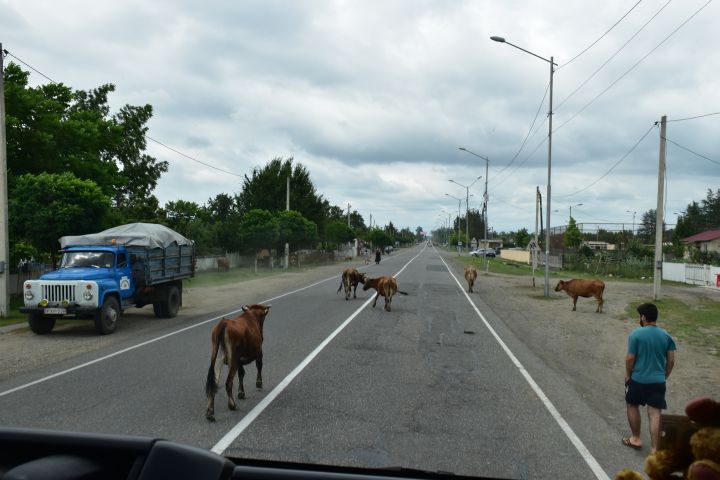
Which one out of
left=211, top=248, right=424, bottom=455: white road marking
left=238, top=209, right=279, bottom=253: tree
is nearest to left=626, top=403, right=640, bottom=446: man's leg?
left=211, top=248, right=424, bottom=455: white road marking

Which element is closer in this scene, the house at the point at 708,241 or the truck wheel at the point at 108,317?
the truck wheel at the point at 108,317

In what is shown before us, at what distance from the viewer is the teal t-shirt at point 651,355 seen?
267 inches

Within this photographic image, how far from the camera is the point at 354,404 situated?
804 cm

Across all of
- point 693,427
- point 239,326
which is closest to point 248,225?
point 239,326

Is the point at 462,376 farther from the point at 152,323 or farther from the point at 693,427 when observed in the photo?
the point at 152,323

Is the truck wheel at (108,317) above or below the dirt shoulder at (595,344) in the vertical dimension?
above

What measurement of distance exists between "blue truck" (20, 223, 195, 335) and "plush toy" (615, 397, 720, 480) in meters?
14.7

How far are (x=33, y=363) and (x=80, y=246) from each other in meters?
6.26

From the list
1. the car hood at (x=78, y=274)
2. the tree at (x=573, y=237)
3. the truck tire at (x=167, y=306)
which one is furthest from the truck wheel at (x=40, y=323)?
the tree at (x=573, y=237)

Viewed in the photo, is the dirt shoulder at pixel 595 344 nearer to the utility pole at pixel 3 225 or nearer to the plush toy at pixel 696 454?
the plush toy at pixel 696 454

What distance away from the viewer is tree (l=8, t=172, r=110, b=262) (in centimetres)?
2014

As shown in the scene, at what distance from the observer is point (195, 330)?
15.5 m

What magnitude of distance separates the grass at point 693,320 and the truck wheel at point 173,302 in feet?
47.6

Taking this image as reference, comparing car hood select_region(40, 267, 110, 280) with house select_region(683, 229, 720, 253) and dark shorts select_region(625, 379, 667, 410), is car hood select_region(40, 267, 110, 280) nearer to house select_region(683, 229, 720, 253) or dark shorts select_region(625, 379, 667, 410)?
dark shorts select_region(625, 379, 667, 410)
